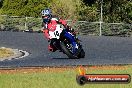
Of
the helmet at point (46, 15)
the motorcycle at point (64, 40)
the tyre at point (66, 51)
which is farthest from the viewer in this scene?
the tyre at point (66, 51)

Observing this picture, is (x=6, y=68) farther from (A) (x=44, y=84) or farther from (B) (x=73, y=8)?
(B) (x=73, y=8)

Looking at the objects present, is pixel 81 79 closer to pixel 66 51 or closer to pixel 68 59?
pixel 66 51

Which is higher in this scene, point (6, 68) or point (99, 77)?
point (99, 77)

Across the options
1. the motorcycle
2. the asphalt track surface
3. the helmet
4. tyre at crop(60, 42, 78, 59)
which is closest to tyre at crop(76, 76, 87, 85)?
the helmet

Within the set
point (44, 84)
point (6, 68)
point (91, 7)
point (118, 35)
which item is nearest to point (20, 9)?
point (91, 7)

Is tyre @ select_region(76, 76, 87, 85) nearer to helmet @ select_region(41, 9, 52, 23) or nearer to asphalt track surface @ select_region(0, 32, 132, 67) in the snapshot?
helmet @ select_region(41, 9, 52, 23)

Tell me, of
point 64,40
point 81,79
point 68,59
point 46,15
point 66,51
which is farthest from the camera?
point 68,59

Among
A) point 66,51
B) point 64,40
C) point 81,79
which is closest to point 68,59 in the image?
point 66,51

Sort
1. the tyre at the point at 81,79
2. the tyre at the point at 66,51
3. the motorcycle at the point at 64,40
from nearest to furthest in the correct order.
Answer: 1. the tyre at the point at 81,79
2. the motorcycle at the point at 64,40
3. the tyre at the point at 66,51

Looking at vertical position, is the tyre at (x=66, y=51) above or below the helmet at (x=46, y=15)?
below

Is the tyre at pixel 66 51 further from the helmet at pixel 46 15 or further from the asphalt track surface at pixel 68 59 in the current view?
the helmet at pixel 46 15

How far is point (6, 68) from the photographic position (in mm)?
15609

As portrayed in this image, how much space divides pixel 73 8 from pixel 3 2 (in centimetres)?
977

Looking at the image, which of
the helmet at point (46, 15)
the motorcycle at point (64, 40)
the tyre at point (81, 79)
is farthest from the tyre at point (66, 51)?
the tyre at point (81, 79)
